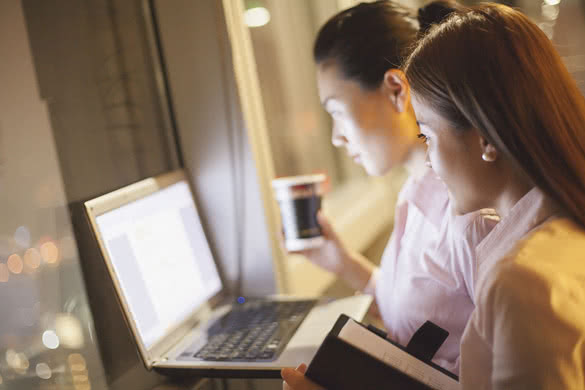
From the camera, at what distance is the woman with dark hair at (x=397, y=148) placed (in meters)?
0.96

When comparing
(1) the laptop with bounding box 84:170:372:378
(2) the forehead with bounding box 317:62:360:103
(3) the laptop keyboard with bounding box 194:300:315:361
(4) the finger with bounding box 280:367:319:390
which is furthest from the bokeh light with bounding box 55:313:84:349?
(2) the forehead with bounding box 317:62:360:103

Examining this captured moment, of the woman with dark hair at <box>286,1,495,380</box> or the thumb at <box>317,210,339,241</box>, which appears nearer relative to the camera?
the woman with dark hair at <box>286,1,495,380</box>

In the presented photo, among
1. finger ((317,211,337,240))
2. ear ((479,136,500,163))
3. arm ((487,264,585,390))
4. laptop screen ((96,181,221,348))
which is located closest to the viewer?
arm ((487,264,585,390))

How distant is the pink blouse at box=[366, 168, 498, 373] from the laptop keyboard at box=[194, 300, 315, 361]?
209mm

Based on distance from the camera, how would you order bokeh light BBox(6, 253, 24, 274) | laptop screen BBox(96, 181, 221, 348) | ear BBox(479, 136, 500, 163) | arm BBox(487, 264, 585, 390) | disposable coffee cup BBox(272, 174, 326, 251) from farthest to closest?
disposable coffee cup BBox(272, 174, 326, 251) → laptop screen BBox(96, 181, 221, 348) → bokeh light BBox(6, 253, 24, 274) → ear BBox(479, 136, 500, 163) → arm BBox(487, 264, 585, 390)

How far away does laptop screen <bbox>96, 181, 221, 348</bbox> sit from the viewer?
945mm

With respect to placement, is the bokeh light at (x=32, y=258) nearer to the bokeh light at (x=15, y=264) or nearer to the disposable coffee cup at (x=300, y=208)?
the bokeh light at (x=15, y=264)

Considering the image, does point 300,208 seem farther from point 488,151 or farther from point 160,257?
point 488,151

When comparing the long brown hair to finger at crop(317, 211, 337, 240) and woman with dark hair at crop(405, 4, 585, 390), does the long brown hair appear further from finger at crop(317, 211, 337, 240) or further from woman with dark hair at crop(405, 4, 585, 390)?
finger at crop(317, 211, 337, 240)

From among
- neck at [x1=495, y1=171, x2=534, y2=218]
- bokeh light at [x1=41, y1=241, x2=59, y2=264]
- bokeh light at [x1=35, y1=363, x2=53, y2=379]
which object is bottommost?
bokeh light at [x1=35, y1=363, x2=53, y2=379]

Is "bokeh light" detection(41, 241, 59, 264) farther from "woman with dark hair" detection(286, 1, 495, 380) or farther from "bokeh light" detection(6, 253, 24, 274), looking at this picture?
"woman with dark hair" detection(286, 1, 495, 380)

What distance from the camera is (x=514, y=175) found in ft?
2.33

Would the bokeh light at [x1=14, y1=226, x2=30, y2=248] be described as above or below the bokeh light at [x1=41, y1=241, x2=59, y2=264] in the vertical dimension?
above

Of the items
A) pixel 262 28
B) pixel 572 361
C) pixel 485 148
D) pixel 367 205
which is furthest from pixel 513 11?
pixel 367 205
